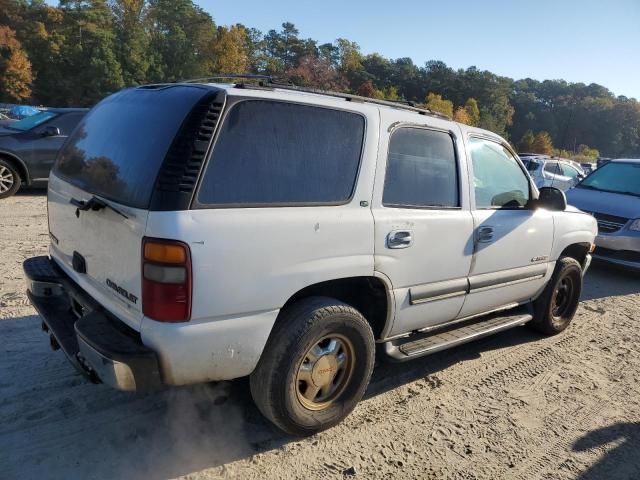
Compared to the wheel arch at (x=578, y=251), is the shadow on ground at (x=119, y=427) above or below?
below

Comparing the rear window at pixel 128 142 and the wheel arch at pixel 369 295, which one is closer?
the rear window at pixel 128 142

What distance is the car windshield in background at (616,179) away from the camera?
26.3ft

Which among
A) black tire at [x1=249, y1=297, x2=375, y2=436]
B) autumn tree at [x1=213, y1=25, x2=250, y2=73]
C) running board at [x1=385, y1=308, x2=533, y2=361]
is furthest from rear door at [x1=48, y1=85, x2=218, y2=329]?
autumn tree at [x1=213, y1=25, x2=250, y2=73]

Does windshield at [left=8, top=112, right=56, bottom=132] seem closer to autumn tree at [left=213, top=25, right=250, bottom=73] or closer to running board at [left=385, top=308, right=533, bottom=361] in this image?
running board at [left=385, top=308, right=533, bottom=361]

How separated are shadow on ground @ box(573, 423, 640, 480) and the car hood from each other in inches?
192

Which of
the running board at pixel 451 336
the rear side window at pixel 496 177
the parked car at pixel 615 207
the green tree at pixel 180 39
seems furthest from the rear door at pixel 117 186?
the green tree at pixel 180 39

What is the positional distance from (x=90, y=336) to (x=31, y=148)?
764cm

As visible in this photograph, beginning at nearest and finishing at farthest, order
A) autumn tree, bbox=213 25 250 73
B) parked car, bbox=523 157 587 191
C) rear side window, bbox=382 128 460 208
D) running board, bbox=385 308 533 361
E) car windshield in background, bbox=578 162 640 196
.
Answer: rear side window, bbox=382 128 460 208 < running board, bbox=385 308 533 361 < car windshield in background, bbox=578 162 640 196 < parked car, bbox=523 157 587 191 < autumn tree, bbox=213 25 250 73

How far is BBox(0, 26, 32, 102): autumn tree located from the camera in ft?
206

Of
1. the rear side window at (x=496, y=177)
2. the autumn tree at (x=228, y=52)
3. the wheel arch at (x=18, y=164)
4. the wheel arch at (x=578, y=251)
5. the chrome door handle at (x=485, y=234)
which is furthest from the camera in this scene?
the autumn tree at (x=228, y=52)

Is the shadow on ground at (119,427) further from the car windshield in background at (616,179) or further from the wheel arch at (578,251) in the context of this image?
the car windshield in background at (616,179)

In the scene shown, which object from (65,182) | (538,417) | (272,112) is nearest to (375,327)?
(538,417)

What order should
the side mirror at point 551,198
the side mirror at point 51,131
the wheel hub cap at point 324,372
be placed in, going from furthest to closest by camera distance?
the side mirror at point 51,131, the side mirror at point 551,198, the wheel hub cap at point 324,372

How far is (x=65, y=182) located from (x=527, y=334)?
13.8 feet
